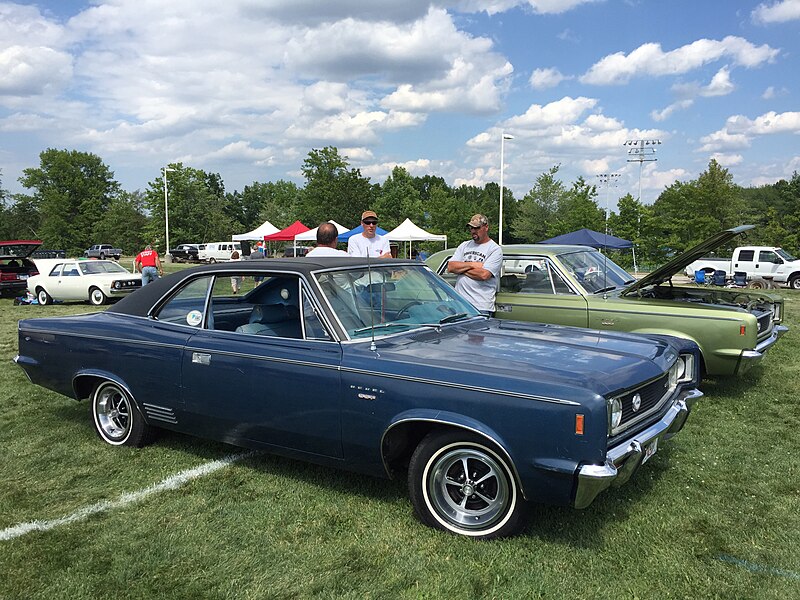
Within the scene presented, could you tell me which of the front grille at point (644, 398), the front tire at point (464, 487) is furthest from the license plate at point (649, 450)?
the front tire at point (464, 487)

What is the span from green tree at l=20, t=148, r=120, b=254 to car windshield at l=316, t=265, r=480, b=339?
234 feet

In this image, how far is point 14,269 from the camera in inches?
766

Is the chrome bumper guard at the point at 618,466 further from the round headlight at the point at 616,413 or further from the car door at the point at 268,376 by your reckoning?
the car door at the point at 268,376

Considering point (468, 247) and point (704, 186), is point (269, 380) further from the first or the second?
point (704, 186)

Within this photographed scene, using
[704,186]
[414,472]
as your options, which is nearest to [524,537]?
[414,472]

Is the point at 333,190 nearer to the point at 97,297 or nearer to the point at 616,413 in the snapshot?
the point at 97,297

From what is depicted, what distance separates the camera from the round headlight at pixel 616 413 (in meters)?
3.14

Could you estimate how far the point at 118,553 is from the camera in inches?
130

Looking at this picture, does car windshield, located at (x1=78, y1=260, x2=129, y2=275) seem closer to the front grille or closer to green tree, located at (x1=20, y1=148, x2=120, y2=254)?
the front grille

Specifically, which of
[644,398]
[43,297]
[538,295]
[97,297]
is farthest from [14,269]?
[644,398]

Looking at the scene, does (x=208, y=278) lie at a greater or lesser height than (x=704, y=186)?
lesser

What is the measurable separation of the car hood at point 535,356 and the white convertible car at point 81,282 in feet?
48.5

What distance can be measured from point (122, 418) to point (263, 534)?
6.99 feet

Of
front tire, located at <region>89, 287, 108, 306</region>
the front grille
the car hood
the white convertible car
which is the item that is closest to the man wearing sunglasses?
the car hood
